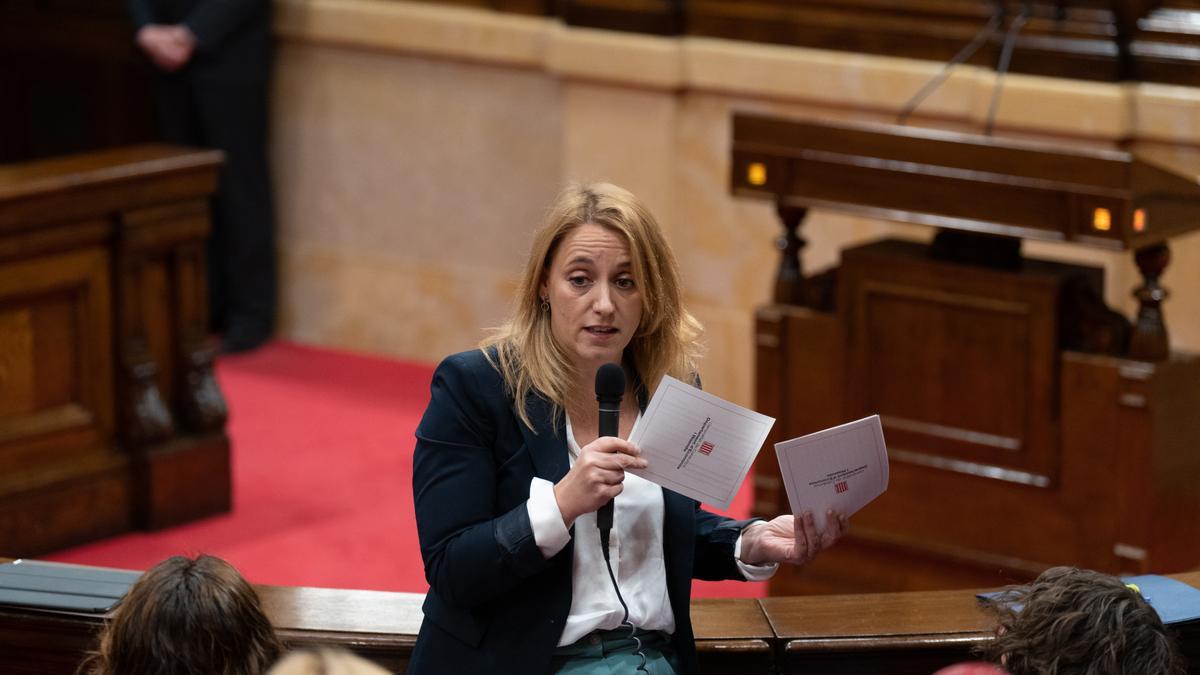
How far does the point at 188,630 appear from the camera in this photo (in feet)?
7.61

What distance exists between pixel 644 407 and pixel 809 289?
7.62 ft

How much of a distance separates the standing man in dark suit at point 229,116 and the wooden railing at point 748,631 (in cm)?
512

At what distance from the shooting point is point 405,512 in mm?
6094

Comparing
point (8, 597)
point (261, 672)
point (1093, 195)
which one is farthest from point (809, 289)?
point (261, 672)

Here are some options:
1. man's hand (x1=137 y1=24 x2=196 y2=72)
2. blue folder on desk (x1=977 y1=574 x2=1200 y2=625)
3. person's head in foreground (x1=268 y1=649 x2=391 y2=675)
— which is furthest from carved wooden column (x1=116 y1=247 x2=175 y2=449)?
person's head in foreground (x1=268 y1=649 x2=391 y2=675)

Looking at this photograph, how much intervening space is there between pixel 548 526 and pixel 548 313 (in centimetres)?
44

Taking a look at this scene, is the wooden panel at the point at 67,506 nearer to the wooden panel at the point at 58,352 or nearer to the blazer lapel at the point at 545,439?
the wooden panel at the point at 58,352

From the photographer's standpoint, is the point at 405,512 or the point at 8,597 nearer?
the point at 8,597

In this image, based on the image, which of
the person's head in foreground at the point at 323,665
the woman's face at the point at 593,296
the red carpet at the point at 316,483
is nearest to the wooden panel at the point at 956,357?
the red carpet at the point at 316,483

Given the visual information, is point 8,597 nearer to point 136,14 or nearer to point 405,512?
point 405,512

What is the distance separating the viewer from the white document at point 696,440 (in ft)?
8.58

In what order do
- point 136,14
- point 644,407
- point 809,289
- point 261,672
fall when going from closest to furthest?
point 261,672 < point 644,407 < point 809,289 < point 136,14

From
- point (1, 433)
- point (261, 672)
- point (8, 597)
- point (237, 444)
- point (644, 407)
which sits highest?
point (644, 407)

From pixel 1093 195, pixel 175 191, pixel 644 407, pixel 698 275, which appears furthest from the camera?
pixel 698 275
